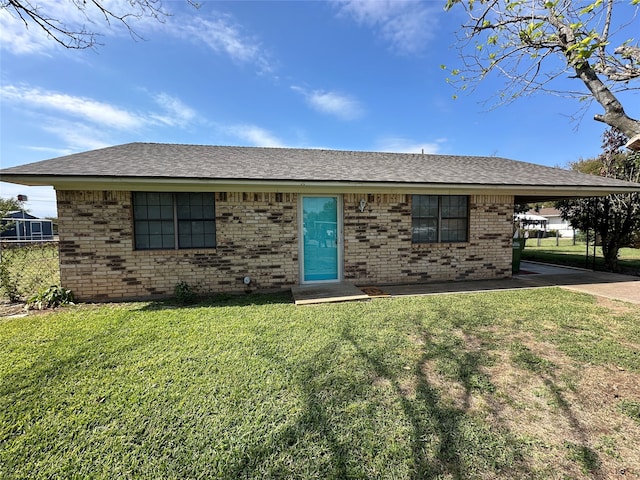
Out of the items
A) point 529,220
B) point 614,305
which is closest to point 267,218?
point 614,305

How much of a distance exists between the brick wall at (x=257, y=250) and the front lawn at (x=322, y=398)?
1748mm

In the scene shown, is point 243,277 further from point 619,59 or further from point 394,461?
point 619,59

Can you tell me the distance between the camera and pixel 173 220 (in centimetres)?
684

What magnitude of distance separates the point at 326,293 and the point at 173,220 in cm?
411

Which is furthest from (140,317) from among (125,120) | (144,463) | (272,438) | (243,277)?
(125,120)

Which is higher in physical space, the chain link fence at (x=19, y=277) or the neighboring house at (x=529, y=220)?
the neighboring house at (x=529, y=220)

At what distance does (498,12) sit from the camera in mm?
4730

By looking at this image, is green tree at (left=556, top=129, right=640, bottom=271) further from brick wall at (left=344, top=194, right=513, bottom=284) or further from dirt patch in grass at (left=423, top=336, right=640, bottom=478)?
dirt patch in grass at (left=423, top=336, right=640, bottom=478)

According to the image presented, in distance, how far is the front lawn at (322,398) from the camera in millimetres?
2125

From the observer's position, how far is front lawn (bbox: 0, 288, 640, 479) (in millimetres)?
2125

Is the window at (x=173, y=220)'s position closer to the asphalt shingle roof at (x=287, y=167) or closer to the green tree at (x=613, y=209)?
the asphalt shingle roof at (x=287, y=167)

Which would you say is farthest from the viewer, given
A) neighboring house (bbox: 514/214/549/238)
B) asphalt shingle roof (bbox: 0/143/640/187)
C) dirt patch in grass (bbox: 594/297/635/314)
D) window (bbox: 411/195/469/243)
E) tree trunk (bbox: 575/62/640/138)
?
neighboring house (bbox: 514/214/549/238)

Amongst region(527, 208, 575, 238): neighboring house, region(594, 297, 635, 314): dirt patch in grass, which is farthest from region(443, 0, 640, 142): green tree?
region(527, 208, 575, 238): neighboring house

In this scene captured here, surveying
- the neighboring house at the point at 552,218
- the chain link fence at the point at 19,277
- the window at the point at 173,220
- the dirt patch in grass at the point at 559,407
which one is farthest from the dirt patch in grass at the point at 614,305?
the neighboring house at the point at 552,218
